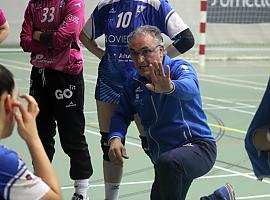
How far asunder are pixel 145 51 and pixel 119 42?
829mm

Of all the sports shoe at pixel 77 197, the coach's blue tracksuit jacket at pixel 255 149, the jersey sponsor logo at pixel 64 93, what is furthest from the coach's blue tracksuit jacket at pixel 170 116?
the coach's blue tracksuit jacket at pixel 255 149

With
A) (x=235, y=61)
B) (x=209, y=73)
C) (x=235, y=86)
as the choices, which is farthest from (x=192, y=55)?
(x=235, y=86)

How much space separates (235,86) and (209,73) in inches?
73.5

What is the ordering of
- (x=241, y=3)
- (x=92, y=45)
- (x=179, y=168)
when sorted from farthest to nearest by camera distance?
(x=241, y=3)
(x=92, y=45)
(x=179, y=168)

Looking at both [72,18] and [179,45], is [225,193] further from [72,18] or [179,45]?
[72,18]

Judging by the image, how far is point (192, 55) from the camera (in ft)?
57.7

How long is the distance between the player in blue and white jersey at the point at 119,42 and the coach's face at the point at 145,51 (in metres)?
0.68

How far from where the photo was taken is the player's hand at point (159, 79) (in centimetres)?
398

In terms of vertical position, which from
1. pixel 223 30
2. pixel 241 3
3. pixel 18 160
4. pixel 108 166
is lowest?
pixel 223 30

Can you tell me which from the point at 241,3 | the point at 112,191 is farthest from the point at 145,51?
the point at 241,3

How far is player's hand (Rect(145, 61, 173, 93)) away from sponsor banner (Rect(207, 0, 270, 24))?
15.3 meters

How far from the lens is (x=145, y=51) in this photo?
14.2 ft

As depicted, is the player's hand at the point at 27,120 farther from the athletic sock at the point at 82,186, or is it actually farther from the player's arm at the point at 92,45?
the player's arm at the point at 92,45

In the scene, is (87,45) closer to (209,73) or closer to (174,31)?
(174,31)
